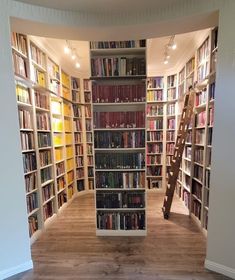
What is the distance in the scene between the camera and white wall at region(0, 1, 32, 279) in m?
1.91

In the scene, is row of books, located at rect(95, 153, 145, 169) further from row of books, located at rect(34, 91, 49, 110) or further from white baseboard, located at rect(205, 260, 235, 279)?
white baseboard, located at rect(205, 260, 235, 279)

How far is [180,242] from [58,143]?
2650 millimetres

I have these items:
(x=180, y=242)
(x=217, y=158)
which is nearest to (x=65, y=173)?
(x=180, y=242)

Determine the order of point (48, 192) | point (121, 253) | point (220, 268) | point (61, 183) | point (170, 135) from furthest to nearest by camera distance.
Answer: point (170, 135) < point (61, 183) < point (48, 192) < point (121, 253) < point (220, 268)

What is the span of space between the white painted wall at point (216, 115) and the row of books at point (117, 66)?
481 millimetres

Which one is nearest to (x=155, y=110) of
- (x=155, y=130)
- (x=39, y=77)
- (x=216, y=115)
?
(x=155, y=130)

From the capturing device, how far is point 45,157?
3.23 m

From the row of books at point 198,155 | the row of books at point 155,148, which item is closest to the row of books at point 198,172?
the row of books at point 198,155

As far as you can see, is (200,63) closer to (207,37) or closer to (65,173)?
(207,37)

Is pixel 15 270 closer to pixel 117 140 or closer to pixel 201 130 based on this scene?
pixel 117 140

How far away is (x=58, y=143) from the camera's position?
3.78 meters

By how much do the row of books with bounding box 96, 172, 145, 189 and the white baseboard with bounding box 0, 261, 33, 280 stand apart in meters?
1.21

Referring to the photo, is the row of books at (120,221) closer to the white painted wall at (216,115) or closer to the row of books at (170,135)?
the white painted wall at (216,115)

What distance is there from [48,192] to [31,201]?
52cm
